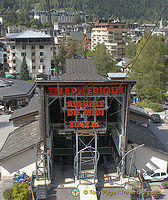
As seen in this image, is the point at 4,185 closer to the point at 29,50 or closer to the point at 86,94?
the point at 86,94

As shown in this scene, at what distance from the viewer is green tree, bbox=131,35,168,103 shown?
164 feet

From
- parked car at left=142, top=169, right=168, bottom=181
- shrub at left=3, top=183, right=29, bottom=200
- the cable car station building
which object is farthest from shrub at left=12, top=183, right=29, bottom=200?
parked car at left=142, top=169, right=168, bottom=181

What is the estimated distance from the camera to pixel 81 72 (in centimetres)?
2167

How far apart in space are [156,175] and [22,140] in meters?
14.1

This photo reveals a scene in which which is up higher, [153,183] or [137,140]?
[137,140]

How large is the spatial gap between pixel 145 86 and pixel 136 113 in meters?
18.3

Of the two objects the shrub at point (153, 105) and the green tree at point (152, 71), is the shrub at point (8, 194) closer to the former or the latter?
the shrub at point (153, 105)

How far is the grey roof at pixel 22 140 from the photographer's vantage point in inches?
888

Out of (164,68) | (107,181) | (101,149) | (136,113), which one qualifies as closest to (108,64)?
(164,68)

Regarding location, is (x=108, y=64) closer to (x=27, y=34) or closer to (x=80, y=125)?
(x=27, y=34)

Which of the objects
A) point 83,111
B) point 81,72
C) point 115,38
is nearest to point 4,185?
point 83,111

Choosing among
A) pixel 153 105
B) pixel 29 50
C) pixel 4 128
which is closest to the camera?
pixel 4 128

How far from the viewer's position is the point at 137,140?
23.5 metres

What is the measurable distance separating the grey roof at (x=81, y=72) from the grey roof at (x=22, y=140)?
6.89 meters
